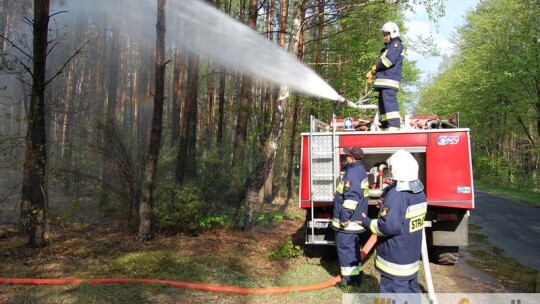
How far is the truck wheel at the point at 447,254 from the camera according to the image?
675cm

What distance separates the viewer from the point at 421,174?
6.40 meters

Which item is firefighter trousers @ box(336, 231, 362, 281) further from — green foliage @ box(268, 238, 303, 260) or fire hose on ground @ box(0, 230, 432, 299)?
green foliage @ box(268, 238, 303, 260)

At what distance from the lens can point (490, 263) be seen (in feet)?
23.4

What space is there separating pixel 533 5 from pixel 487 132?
52.0ft

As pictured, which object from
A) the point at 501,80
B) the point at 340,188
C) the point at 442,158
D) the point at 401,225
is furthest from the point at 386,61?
the point at 501,80

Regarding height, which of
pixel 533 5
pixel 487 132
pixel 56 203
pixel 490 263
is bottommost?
pixel 490 263

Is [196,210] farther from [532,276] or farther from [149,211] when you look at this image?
[532,276]

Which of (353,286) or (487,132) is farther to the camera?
(487,132)

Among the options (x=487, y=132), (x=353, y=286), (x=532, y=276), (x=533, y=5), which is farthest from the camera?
(x=487, y=132)

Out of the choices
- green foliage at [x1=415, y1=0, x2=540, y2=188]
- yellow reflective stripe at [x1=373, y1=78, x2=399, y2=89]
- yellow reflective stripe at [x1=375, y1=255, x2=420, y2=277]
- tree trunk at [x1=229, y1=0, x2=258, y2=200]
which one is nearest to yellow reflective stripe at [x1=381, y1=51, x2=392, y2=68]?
yellow reflective stripe at [x1=373, y1=78, x2=399, y2=89]

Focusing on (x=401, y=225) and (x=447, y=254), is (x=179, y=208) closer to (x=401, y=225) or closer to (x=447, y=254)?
(x=447, y=254)

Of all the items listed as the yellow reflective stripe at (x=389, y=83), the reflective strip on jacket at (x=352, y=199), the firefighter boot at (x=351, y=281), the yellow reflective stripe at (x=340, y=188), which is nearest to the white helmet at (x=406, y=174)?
the reflective strip on jacket at (x=352, y=199)

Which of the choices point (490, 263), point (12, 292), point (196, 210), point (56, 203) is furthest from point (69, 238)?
point (490, 263)

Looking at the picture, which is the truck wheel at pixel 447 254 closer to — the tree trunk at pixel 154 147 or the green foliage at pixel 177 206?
the green foliage at pixel 177 206
